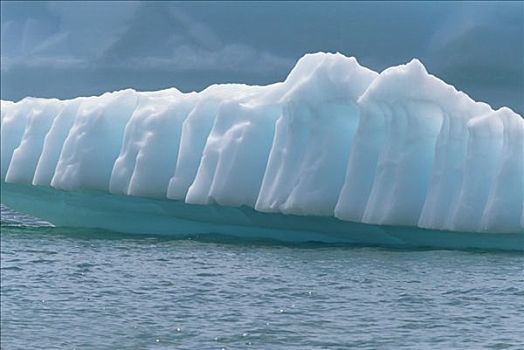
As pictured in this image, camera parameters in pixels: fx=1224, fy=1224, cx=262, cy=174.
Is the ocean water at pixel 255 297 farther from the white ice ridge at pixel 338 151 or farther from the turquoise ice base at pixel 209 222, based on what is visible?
the white ice ridge at pixel 338 151

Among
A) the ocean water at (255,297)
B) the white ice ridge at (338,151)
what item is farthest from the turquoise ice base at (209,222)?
the white ice ridge at (338,151)

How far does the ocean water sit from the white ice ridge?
50cm

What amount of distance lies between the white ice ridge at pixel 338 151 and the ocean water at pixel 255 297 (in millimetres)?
501

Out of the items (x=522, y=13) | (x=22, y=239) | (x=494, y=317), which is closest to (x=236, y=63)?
(x=522, y=13)

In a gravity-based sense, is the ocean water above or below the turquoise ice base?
below

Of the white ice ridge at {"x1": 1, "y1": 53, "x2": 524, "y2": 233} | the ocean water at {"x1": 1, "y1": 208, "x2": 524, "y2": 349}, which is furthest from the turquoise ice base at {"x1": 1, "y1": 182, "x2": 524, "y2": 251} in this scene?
the white ice ridge at {"x1": 1, "y1": 53, "x2": 524, "y2": 233}

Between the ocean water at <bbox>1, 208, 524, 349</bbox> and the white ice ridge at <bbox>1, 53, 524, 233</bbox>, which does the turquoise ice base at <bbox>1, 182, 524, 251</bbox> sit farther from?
the white ice ridge at <bbox>1, 53, 524, 233</bbox>

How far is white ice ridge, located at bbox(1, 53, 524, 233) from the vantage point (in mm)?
12422

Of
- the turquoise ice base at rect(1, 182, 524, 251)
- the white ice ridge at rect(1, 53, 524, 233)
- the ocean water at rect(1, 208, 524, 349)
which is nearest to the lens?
the ocean water at rect(1, 208, 524, 349)

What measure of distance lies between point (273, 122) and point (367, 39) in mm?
8274

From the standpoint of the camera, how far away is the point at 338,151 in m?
13.0

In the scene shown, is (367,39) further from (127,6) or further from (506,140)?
(506,140)

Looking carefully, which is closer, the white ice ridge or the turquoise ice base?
the white ice ridge

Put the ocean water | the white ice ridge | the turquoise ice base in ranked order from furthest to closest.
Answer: the turquoise ice base
the white ice ridge
the ocean water
